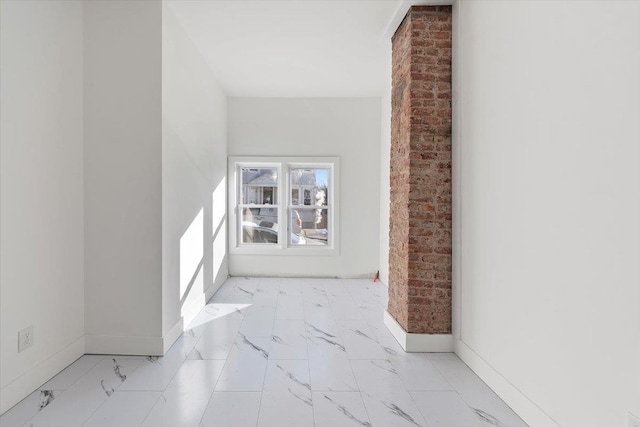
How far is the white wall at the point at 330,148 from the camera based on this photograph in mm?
6051

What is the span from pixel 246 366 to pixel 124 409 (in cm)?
87

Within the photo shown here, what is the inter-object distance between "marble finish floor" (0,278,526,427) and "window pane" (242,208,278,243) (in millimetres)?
2613

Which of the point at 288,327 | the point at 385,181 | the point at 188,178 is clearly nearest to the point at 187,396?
the point at 288,327

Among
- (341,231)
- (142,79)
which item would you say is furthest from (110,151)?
(341,231)

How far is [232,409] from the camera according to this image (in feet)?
7.39

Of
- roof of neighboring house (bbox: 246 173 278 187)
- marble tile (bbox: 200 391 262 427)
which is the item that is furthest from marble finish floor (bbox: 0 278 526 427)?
roof of neighboring house (bbox: 246 173 278 187)

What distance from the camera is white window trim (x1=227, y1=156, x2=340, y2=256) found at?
19.9 feet

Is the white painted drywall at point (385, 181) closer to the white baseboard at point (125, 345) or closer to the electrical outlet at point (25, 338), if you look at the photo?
the white baseboard at point (125, 345)

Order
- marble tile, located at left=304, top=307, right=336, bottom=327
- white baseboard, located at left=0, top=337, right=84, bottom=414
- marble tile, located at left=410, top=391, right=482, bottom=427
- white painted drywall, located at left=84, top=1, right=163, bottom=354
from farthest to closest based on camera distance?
marble tile, located at left=304, top=307, right=336, bottom=327
white painted drywall, located at left=84, top=1, right=163, bottom=354
white baseboard, located at left=0, top=337, right=84, bottom=414
marble tile, located at left=410, top=391, right=482, bottom=427

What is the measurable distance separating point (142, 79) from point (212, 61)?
1.67 meters

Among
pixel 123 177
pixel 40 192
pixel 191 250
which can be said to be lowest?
pixel 191 250

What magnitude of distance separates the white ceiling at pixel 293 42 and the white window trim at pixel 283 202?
3.69 ft

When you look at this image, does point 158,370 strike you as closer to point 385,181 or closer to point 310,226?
point 310,226

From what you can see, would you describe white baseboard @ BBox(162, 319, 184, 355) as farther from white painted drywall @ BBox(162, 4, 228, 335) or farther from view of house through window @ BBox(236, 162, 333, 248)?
view of house through window @ BBox(236, 162, 333, 248)
